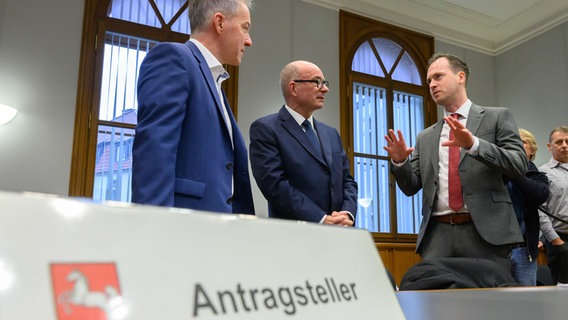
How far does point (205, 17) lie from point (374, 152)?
13.0ft

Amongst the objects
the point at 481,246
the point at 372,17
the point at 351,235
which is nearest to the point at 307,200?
the point at 481,246

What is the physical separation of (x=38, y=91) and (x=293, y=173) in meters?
2.73

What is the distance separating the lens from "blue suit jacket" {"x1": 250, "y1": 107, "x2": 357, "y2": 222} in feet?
6.01

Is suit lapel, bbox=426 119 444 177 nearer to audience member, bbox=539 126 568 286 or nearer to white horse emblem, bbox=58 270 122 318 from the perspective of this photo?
audience member, bbox=539 126 568 286

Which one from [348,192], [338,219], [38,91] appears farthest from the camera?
[38,91]

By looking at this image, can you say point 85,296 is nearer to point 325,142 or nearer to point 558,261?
point 325,142

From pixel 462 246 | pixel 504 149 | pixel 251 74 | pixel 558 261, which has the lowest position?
pixel 558 261

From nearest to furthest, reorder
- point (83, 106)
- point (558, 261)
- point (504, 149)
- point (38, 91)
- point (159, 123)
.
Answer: point (159, 123) → point (504, 149) → point (558, 261) → point (38, 91) → point (83, 106)

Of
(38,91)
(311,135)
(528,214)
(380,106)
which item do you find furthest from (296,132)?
(380,106)

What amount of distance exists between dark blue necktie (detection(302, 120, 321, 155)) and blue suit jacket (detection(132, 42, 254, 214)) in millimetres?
759

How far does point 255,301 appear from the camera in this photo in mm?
249

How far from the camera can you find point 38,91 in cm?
371

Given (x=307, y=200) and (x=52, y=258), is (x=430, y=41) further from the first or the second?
(x=52, y=258)

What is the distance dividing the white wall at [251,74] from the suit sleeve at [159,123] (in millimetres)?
2648
